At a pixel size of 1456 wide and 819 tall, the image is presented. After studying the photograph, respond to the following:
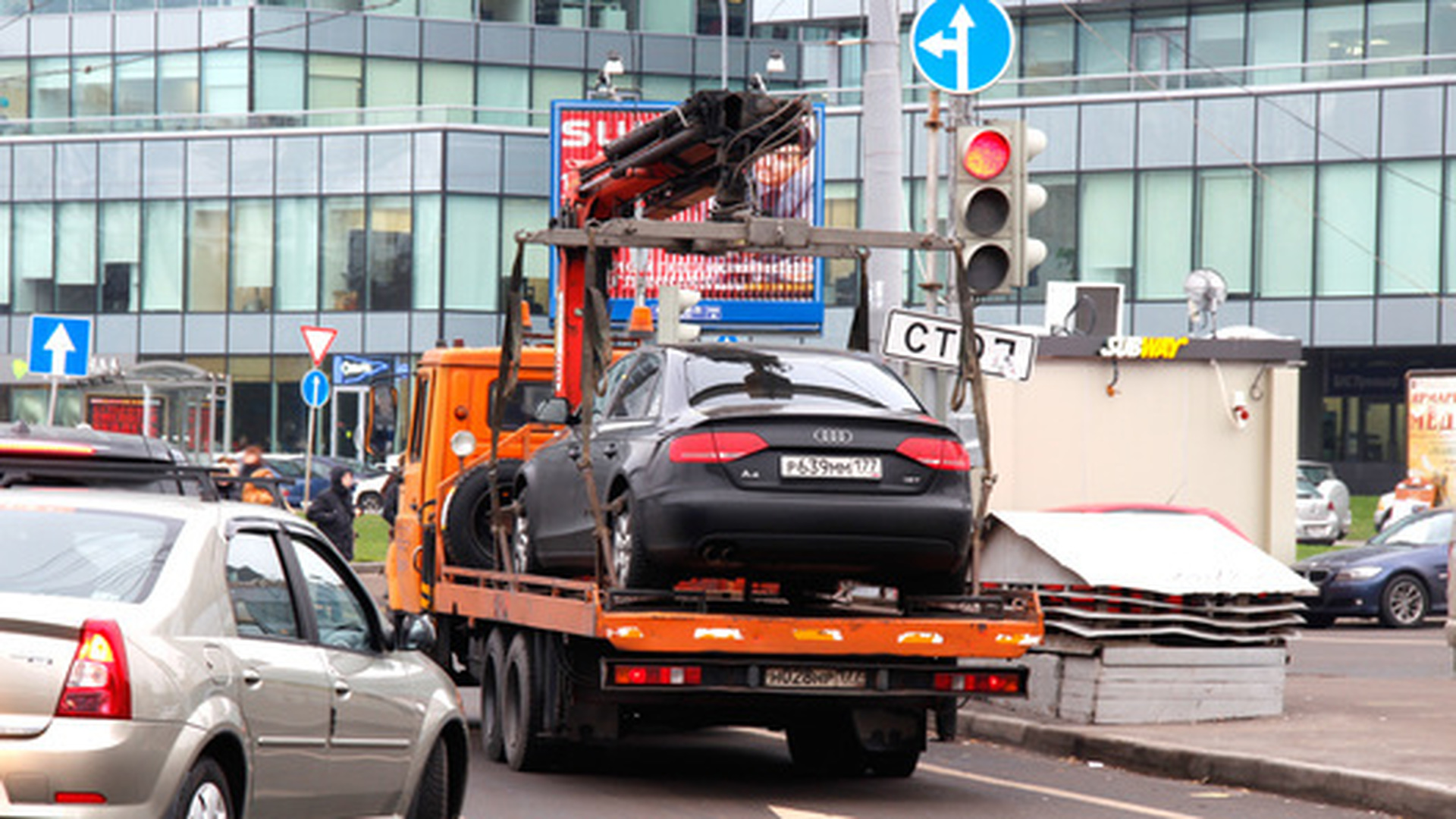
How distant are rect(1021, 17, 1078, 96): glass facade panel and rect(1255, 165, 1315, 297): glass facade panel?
250 inches

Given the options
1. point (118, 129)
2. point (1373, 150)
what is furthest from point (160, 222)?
point (1373, 150)

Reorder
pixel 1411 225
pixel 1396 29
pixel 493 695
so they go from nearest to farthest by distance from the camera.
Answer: pixel 493 695, pixel 1411 225, pixel 1396 29

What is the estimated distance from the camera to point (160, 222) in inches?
2638

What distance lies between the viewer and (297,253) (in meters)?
66.0

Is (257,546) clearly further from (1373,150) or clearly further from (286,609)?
(1373,150)

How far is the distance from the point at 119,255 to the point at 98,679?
2461 inches

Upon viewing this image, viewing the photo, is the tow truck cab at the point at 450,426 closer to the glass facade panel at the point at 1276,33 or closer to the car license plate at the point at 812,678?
the car license plate at the point at 812,678

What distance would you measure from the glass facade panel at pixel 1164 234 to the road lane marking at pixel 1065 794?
142ft

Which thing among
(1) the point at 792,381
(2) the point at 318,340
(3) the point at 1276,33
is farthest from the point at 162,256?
(1) the point at 792,381

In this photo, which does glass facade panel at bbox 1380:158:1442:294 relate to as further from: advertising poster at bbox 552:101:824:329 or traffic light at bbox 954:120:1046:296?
traffic light at bbox 954:120:1046:296

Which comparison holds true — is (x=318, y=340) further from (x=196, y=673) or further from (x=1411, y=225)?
(x=1411, y=225)

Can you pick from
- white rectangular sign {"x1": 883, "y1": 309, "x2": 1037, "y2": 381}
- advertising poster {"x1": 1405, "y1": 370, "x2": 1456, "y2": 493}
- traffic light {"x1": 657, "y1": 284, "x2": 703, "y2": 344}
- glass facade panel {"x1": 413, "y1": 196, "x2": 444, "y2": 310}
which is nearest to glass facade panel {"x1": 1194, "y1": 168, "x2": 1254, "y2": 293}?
advertising poster {"x1": 1405, "y1": 370, "x2": 1456, "y2": 493}

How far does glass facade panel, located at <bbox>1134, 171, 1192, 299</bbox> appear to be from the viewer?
56031mm

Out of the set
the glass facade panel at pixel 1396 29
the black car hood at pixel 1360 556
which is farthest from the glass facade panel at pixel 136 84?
the black car hood at pixel 1360 556
